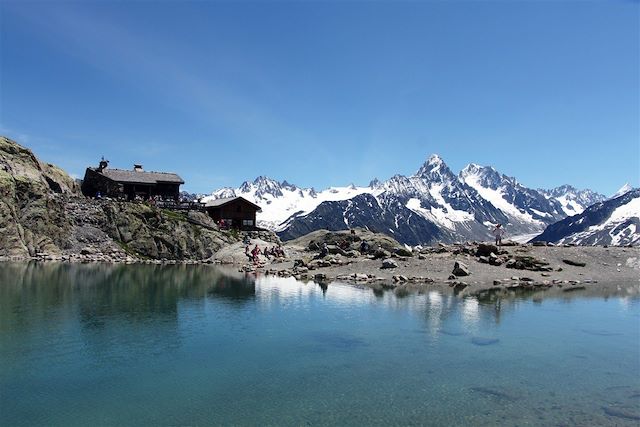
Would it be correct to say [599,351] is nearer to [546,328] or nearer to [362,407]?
[546,328]

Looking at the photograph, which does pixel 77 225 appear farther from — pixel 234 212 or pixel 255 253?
pixel 234 212

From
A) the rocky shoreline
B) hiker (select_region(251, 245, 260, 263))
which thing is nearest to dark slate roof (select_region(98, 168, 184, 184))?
hiker (select_region(251, 245, 260, 263))

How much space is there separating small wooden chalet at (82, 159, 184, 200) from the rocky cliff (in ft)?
35.0

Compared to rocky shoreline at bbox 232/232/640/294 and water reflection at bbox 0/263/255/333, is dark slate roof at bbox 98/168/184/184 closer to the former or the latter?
water reflection at bbox 0/263/255/333

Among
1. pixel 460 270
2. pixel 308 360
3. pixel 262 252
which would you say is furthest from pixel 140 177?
pixel 308 360

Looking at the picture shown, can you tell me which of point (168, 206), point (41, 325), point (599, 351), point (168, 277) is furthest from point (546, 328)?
point (168, 206)

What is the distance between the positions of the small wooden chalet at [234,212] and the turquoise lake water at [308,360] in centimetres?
7095

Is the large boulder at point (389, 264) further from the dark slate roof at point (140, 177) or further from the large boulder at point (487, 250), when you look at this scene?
the dark slate roof at point (140, 177)

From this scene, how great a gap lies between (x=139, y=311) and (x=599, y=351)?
36.1 m

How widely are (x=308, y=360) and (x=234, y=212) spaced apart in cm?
9930

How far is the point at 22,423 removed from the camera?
58.7ft

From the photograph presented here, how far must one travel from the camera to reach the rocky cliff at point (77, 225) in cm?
8106

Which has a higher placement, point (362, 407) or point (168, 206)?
point (168, 206)

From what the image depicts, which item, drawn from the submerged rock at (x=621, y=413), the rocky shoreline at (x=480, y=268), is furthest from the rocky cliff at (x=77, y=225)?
the submerged rock at (x=621, y=413)
